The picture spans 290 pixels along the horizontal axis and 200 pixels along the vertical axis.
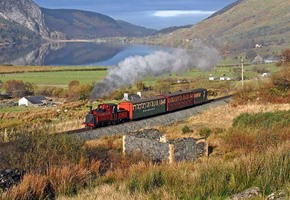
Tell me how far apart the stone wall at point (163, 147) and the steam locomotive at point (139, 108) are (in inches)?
313

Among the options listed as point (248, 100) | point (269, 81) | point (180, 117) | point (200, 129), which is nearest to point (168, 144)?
point (200, 129)

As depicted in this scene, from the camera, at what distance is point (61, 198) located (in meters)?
11.9

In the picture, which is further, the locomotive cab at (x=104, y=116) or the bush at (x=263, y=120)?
the locomotive cab at (x=104, y=116)

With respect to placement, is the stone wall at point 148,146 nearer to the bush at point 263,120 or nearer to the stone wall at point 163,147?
the stone wall at point 163,147

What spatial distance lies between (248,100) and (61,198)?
41.7m

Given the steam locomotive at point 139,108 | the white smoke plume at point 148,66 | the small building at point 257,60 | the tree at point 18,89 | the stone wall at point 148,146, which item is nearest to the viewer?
the stone wall at point 148,146

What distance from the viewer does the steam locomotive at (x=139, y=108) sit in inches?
1422

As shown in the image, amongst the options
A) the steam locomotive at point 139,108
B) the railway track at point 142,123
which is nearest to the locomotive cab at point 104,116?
the steam locomotive at point 139,108

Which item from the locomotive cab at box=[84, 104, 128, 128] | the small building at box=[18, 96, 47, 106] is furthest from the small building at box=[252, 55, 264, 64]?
the locomotive cab at box=[84, 104, 128, 128]

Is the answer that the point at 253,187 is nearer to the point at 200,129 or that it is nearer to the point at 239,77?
the point at 200,129

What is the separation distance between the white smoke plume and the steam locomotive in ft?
31.5

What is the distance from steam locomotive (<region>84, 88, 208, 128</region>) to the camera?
3612cm

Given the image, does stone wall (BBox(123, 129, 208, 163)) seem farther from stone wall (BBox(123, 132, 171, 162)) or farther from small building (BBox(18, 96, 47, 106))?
small building (BBox(18, 96, 47, 106))

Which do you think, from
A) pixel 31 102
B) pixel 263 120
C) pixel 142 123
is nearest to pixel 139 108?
pixel 142 123
